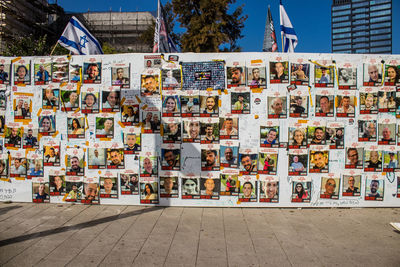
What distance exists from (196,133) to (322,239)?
8.83 ft

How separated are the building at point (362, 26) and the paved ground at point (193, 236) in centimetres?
19439

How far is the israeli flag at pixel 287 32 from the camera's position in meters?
5.88

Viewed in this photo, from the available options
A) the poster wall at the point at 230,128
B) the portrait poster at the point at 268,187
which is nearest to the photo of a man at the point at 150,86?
the poster wall at the point at 230,128

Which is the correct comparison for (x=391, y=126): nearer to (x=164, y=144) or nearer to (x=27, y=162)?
(x=164, y=144)

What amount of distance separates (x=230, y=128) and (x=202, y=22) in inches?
820

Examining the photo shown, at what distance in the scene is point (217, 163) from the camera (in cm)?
505

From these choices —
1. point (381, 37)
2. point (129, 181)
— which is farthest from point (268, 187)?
point (381, 37)

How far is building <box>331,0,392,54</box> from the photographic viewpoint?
165m

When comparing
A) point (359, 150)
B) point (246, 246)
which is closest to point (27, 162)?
point (246, 246)

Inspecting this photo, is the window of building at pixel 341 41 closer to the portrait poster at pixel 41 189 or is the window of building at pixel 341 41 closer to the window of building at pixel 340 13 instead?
the window of building at pixel 340 13

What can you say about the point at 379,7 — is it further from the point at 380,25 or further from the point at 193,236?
the point at 193,236

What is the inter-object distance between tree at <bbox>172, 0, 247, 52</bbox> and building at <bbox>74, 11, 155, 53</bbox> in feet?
53.5

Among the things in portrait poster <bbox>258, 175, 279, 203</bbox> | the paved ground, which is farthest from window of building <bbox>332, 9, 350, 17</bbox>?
portrait poster <bbox>258, 175, 279, 203</bbox>

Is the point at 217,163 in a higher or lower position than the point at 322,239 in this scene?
higher
